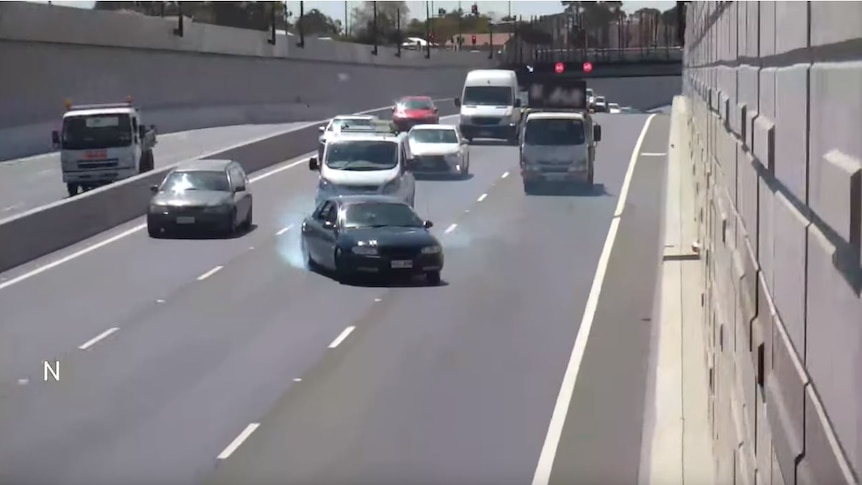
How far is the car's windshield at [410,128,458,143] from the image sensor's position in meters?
46.7

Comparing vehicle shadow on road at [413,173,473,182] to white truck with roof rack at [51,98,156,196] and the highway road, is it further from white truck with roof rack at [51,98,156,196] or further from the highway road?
the highway road

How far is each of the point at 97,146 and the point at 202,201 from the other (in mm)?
9563

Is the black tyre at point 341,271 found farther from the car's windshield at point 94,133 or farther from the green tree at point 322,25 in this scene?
the green tree at point 322,25

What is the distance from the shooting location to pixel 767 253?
4.83m

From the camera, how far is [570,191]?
4234 cm

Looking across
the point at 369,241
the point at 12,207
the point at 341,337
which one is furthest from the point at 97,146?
the point at 341,337

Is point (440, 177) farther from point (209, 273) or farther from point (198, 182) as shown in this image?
point (209, 273)

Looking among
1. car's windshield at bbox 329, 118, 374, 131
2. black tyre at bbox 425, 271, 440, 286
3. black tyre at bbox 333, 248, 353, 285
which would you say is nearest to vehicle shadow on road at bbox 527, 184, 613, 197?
car's windshield at bbox 329, 118, 374, 131

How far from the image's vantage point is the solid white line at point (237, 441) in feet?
40.8

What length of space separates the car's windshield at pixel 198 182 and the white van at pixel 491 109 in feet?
88.7

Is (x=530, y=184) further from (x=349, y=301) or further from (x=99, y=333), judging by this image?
(x=99, y=333)

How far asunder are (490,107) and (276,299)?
36.7 metres

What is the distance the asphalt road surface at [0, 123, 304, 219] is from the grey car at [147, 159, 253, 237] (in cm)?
456

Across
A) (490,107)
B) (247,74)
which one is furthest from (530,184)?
(247,74)
